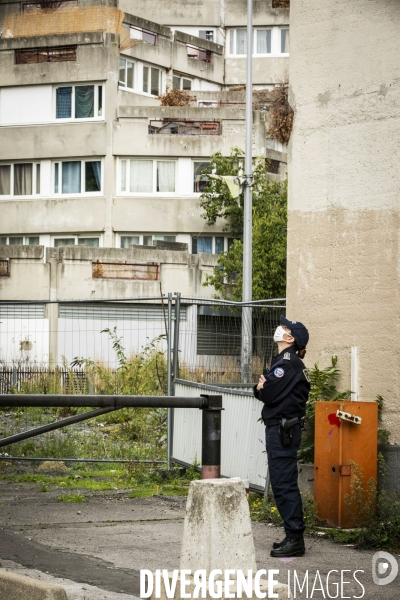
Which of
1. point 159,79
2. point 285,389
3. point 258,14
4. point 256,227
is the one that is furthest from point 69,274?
point 285,389

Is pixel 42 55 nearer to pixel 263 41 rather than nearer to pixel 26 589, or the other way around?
pixel 263 41

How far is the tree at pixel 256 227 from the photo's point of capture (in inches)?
1442

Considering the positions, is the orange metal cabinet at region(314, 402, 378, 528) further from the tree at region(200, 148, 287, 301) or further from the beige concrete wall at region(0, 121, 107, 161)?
the beige concrete wall at region(0, 121, 107, 161)

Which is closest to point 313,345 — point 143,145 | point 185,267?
point 185,267

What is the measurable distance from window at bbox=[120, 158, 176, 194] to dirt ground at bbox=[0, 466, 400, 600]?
31.9 m

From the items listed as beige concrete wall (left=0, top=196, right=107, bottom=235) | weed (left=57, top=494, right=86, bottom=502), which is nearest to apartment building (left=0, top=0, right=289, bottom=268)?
beige concrete wall (left=0, top=196, right=107, bottom=235)

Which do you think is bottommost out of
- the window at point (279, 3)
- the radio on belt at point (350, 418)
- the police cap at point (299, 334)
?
the radio on belt at point (350, 418)

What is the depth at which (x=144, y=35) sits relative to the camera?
4653cm

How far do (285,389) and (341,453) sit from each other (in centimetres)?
95

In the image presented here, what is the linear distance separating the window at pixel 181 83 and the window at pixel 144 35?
77.7 inches

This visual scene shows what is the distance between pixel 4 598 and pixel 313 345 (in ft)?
16.1

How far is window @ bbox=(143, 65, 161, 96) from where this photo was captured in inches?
1777

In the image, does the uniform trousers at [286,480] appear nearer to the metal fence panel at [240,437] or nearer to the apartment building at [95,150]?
the metal fence panel at [240,437]

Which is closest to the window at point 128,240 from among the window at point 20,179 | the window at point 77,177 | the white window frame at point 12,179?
the window at point 77,177
